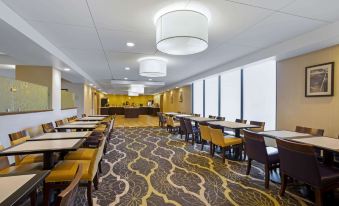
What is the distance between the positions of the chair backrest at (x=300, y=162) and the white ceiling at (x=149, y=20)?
201cm

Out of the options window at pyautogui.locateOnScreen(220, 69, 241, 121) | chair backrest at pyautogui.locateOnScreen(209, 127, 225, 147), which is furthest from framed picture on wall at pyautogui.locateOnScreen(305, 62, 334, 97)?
window at pyautogui.locateOnScreen(220, 69, 241, 121)

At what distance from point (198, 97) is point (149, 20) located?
7.89m

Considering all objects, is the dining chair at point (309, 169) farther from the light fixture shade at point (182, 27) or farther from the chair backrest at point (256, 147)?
the light fixture shade at point (182, 27)

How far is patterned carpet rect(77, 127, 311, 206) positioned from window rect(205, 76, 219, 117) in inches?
180

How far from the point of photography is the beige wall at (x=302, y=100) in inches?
147

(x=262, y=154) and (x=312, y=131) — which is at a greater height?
(x=312, y=131)

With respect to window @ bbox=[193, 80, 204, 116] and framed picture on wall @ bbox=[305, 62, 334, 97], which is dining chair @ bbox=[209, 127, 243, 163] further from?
window @ bbox=[193, 80, 204, 116]

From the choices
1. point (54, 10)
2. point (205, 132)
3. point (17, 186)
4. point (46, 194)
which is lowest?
point (46, 194)

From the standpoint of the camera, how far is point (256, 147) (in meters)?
3.11

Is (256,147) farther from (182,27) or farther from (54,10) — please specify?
(54,10)

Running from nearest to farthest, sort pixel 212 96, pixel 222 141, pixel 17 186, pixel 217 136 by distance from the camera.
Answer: pixel 17 186, pixel 222 141, pixel 217 136, pixel 212 96

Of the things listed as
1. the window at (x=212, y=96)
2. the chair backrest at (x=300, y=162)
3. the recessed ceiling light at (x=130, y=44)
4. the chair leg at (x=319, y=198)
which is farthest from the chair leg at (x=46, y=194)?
the window at (x=212, y=96)

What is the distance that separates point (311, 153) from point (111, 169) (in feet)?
10.8

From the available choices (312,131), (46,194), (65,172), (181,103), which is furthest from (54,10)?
(181,103)
